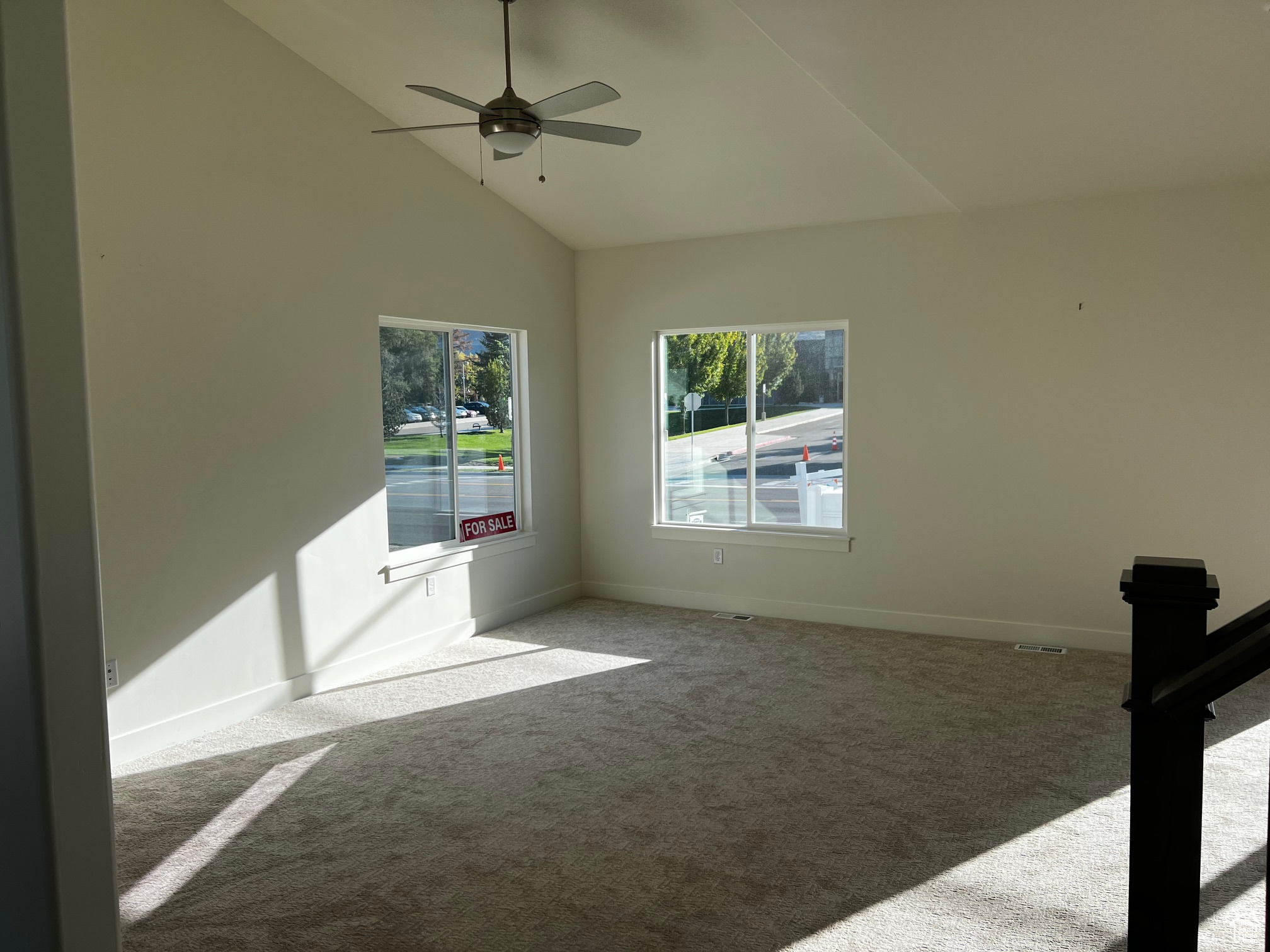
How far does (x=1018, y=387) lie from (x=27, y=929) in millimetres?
5565

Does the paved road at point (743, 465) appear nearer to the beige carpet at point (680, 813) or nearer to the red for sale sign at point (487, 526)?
the red for sale sign at point (487, 526)

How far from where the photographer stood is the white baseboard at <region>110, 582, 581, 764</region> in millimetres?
4188

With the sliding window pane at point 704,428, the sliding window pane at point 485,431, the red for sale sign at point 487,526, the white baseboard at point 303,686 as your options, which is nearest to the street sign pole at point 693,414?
the sliding window pane at point 704,428

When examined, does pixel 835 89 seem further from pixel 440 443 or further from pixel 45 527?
pixel 45 527

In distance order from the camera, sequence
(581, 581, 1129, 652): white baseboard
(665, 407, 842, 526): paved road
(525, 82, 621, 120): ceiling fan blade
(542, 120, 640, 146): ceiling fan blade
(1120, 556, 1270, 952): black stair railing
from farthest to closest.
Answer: (665, 407, 842, 526): paved road, (581, 581, 1129, 652): white baseboard, (542, 120, 640, 146): ceiling fan blade, (525, 82, 621, 120): ceiling fan blade, (1120, 556, 1270, 952): black stair railing

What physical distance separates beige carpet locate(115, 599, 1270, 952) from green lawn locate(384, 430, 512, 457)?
1385mm

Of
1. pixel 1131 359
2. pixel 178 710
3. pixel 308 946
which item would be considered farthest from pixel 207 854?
pixel 1131 359

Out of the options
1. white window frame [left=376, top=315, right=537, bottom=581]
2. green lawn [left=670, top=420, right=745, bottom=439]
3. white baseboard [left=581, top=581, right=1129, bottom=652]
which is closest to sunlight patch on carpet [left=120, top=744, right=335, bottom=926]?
white window frame [left=376, top=315, right=537, bottom=581]

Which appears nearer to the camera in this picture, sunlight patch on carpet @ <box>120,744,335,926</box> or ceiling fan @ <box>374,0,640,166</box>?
sunlight patch on carpet @ <box>120,744,335,926</box>

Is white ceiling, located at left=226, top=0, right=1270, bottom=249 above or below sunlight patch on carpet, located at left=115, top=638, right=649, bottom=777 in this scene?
above

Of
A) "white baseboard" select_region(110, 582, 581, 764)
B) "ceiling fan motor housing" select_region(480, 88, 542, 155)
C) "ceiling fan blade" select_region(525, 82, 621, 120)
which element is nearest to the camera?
"ceiling fan blade" select_region(525, 82, 621, 120)

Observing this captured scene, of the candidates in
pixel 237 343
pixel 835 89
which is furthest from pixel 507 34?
pixel 237 343

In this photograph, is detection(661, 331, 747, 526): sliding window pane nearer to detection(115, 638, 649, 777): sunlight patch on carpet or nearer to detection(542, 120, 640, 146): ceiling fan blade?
detection(115, 638, 649, 777): sunlight patch on carpet

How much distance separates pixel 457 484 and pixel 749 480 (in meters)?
2.14
